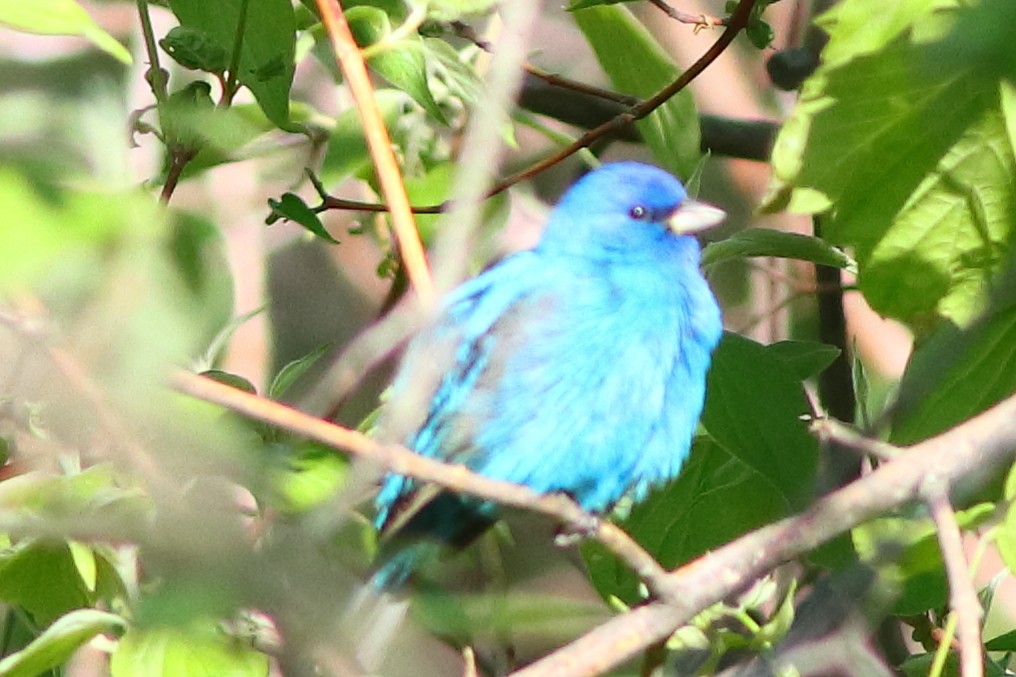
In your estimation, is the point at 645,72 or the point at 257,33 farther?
the point at 645,72

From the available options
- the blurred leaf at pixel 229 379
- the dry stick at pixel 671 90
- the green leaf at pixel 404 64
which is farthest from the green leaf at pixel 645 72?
the blurred leaf at pixel 229 379

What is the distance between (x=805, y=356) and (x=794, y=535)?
0.82 m

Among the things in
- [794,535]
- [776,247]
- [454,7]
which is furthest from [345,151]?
[794,535]

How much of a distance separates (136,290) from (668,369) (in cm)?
166

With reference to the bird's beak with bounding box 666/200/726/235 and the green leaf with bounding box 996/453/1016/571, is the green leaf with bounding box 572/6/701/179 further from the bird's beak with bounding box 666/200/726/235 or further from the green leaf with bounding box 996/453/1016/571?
the green leaf with bounding box 996/453/1016/571

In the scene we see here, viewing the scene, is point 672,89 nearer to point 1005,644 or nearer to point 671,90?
point 671,90

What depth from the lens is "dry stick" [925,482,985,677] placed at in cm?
143

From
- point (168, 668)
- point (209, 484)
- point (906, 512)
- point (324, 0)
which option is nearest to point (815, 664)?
point (906, 512)

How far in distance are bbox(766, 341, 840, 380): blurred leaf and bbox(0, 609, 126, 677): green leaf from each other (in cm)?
116

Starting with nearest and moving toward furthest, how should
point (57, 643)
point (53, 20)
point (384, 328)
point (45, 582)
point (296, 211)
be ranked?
point (53, 20)
point (384, 328)
point (57, 643)
point (45, 582)
point (296, 211)

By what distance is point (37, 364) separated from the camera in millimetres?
799

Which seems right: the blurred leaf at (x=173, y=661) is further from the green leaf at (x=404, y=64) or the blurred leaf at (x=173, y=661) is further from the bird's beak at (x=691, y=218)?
the bird's beak at (x=691, y=218)

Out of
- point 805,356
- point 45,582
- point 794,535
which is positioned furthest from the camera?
point 805,356

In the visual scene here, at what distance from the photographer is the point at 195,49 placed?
1.97 metres
